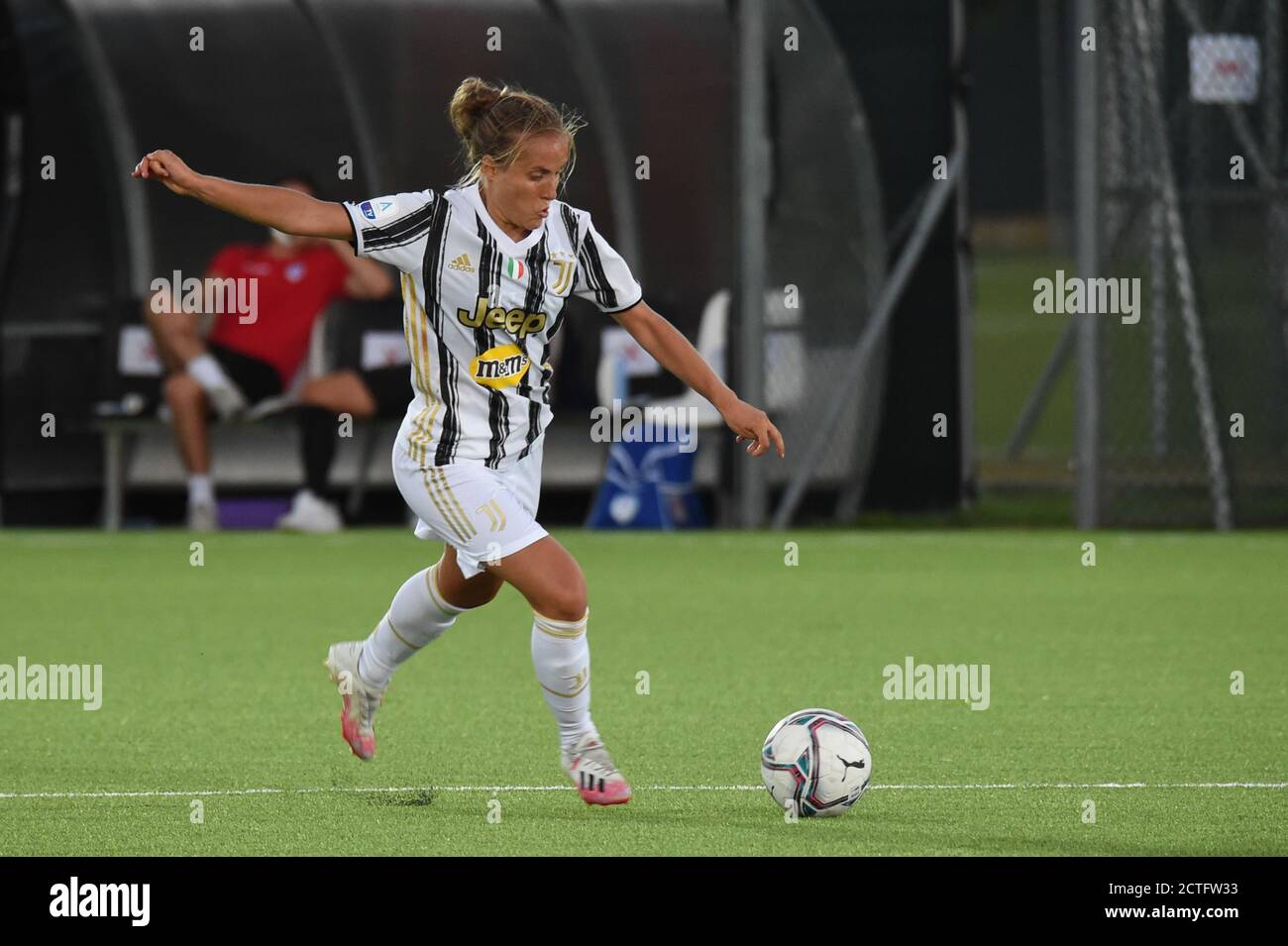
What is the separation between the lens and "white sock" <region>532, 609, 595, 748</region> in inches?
220

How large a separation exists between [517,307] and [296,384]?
8.62 meters

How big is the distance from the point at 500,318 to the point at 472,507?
18.3 inches

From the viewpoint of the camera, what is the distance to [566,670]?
18.4ft

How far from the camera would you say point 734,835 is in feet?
17.0

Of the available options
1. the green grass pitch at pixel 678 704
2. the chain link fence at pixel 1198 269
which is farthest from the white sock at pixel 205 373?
the chain link fence at pixel 1198 269

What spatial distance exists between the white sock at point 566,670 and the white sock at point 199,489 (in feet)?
26.6

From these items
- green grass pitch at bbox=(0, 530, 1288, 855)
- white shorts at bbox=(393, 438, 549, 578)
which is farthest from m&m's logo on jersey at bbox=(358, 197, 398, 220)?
green grass pitch at bbox=(0, 530, 1288, 855)

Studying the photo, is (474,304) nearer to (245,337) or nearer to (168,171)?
(168,171)

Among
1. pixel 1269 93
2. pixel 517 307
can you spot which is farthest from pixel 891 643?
pixel 1269 93

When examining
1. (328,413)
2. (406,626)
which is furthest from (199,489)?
(406,626)

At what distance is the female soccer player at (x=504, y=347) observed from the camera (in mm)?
5516

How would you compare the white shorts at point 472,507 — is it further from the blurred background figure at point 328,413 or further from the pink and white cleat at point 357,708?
the blurred background figure at point 328,413

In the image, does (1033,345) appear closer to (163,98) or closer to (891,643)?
(163,98)

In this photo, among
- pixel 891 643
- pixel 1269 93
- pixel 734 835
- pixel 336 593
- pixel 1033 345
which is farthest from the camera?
pixel 1033 345
